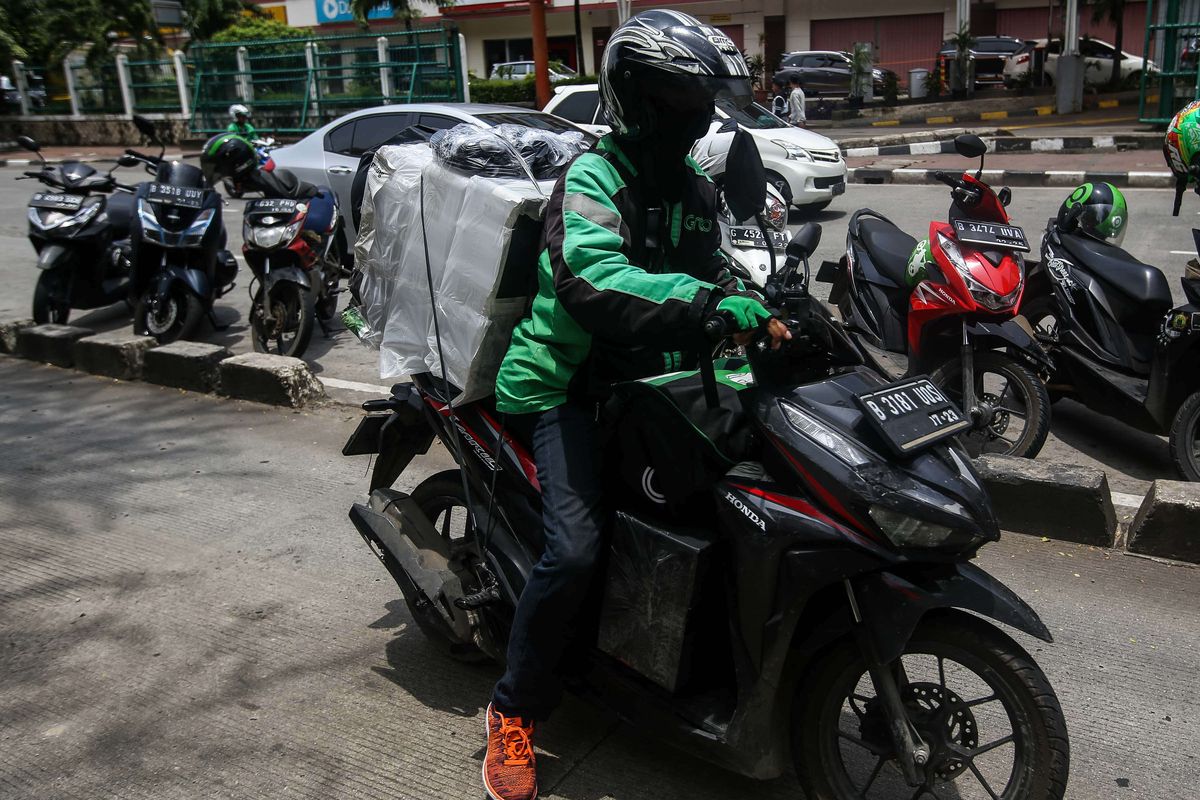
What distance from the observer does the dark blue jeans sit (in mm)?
2730

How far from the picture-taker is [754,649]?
2.54 meters

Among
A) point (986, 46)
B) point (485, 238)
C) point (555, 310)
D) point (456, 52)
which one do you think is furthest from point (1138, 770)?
point (986, 46)

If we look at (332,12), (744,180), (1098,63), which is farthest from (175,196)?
(332,12)

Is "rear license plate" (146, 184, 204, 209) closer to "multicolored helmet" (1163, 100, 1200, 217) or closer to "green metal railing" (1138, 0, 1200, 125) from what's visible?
"multicolored helmet" (1163, 100, 1200, 217)

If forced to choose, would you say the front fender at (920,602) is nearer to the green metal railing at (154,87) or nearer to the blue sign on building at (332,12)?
the green metal railing at (154,87)

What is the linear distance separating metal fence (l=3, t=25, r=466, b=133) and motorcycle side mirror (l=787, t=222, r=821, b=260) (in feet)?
66.6

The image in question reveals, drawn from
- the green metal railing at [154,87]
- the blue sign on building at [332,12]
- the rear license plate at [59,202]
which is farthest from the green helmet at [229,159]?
the blue sign on building at [332,12]

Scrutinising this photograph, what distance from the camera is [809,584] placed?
95.0 inches

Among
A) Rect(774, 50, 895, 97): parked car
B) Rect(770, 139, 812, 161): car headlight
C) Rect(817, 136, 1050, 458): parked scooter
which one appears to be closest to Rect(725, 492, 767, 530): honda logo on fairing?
Rect(817, 136, 1050, 458): parked scooter

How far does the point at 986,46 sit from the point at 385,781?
30.3 meters

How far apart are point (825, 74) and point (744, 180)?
29251 mm

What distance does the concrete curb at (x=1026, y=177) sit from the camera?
13297 millimetres

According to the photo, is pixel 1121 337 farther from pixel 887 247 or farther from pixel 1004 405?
pixel 887 247

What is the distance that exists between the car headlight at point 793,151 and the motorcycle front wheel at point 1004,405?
7724 millimetres
